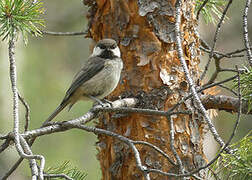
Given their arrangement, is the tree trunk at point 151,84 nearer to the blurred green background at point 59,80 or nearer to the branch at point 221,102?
the branch at point 221,102

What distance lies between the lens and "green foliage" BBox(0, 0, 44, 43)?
2.45 metres

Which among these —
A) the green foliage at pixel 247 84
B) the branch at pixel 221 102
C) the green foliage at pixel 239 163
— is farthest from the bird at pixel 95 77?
the green foliage at pixel 239 163

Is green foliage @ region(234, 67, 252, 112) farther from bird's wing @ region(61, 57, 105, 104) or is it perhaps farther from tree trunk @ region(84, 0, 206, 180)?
bird's wing @ region(61, 57, 105, 104)

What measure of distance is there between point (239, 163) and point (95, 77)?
2.33 m

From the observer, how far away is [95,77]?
13.8 feet

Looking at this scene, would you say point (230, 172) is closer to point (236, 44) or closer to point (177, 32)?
point (177, 32)

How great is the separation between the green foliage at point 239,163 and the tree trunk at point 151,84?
0.85 metres

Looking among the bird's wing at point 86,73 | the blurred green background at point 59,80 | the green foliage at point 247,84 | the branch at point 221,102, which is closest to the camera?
the green foliage at point 247,84

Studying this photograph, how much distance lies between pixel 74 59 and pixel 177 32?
7475mm

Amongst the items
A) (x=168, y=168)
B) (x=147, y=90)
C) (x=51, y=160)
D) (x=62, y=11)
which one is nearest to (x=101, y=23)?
(x=147, y=90)

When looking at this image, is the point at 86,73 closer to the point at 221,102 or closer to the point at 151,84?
the point at 151,84

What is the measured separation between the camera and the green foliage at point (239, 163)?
6.78ft

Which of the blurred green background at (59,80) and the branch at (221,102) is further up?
the blurred green background at (59,80)

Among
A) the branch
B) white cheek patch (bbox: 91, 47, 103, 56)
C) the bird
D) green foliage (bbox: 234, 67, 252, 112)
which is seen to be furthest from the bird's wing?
green foliage (bbox: 234, 67, 252, 112)
